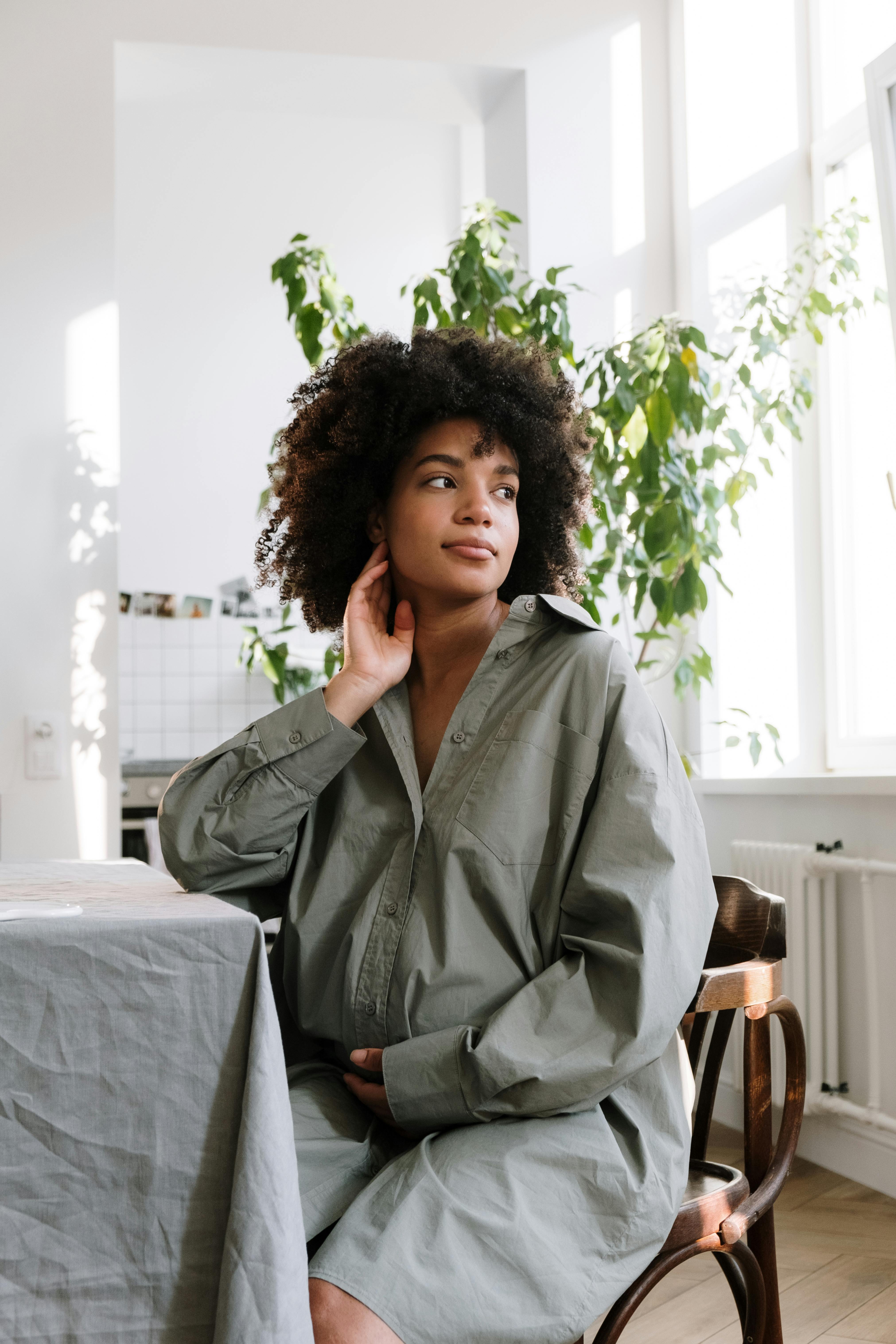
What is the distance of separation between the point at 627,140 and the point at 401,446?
7.74ft

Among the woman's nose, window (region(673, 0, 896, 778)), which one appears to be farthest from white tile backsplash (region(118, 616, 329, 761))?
the woman's nose

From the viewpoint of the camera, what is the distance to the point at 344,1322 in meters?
0.89

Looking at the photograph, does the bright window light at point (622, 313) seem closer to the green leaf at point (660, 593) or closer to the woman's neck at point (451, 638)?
the green leaf at point (660, 593)

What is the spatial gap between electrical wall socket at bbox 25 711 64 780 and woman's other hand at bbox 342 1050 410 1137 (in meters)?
2.02

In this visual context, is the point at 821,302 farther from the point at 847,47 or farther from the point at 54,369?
the point at 54,369

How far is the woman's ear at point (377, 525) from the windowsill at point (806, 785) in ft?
4.54

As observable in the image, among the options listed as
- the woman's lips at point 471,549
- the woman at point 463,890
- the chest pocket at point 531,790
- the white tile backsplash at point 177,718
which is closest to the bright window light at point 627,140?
the woman at point 463,890

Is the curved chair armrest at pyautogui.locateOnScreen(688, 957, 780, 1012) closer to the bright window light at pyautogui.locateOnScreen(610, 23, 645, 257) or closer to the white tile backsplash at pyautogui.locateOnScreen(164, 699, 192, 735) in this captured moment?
the bright window light at pyautogui.locateOnScreen(610, 23, 645, 257)

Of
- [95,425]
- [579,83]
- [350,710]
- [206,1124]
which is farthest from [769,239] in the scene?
[206,1124]

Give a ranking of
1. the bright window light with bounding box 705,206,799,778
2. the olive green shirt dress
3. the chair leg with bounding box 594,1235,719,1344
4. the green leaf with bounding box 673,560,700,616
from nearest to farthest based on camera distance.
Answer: the olive green shirt dress → the chair leg with bounding box 594,1235,719,1344 → the green leaf with bounding box 673,560,700,616 → the bright window light with bounding box 705,206,799,778

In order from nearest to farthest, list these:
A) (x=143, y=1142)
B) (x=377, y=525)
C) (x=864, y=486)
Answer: (x=143, y=1142) < (x=377, y=525) < (x=864, y=486)

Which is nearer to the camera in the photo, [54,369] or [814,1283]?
[814,1283]

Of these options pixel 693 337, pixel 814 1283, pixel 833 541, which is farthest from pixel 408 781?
pixel 833 541

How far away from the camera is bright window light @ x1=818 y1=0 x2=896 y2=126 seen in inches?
121
